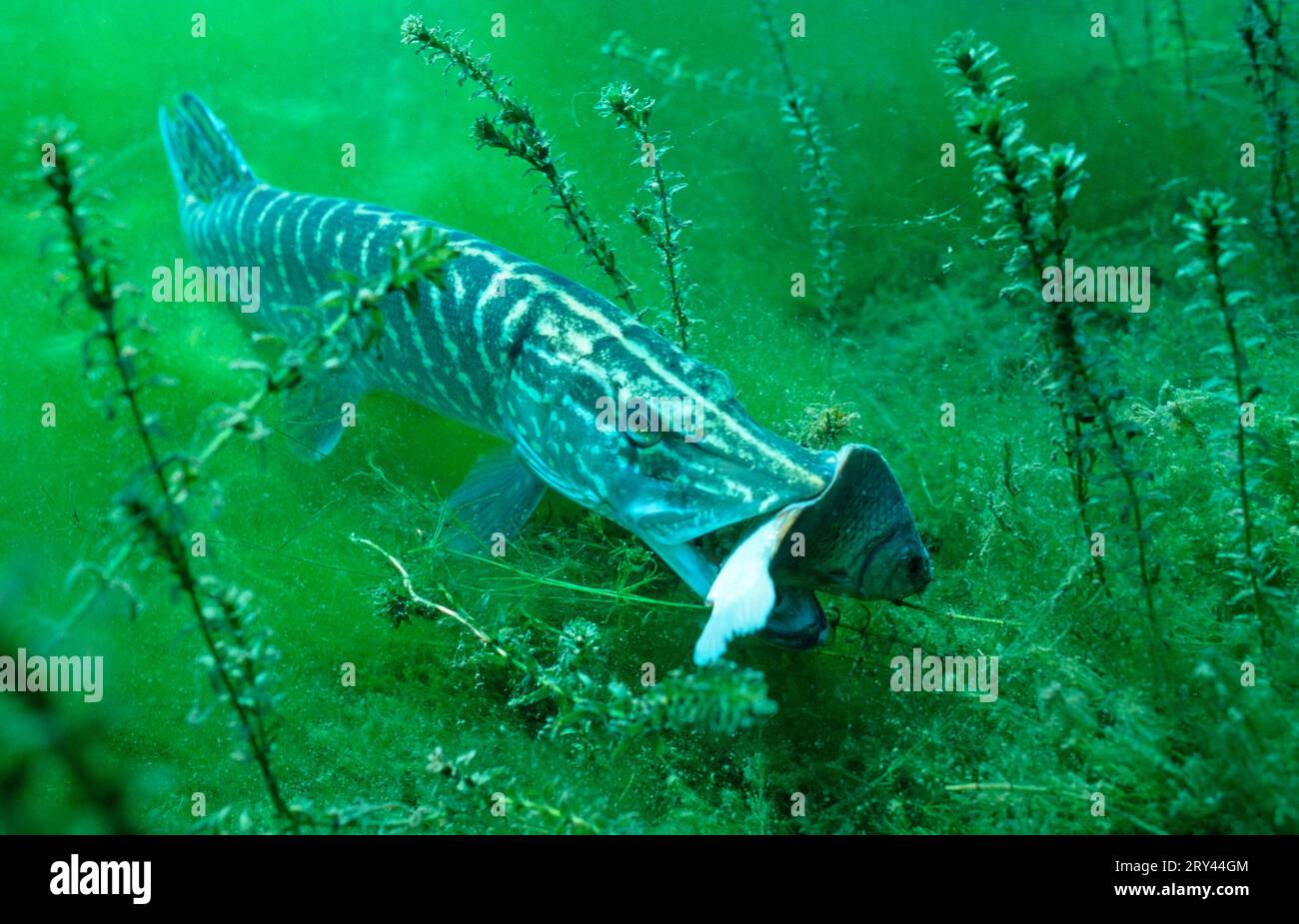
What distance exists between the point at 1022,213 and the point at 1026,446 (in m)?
2.32

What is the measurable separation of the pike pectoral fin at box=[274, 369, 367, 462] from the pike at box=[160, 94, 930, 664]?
14mm

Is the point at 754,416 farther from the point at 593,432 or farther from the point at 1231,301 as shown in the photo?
the point at 1231,301

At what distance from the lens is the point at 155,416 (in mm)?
1931

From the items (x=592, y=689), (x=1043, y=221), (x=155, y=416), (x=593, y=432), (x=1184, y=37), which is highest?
(x=1184, y=37)

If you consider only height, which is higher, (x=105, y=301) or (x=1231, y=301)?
(x=1231, y=301)

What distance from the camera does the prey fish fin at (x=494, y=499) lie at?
4535 mm

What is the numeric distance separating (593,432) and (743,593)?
4.11 ft

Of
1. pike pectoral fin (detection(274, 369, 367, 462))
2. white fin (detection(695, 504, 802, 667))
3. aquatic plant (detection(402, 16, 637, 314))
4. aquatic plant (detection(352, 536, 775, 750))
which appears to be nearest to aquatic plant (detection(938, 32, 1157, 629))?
white fin (detection(695, 504, 802, 667))

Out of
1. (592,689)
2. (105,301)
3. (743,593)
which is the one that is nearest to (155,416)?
(105,301)

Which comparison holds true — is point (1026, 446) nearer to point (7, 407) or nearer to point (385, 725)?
point (385, 725)

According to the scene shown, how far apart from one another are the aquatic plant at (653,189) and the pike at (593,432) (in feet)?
1.70

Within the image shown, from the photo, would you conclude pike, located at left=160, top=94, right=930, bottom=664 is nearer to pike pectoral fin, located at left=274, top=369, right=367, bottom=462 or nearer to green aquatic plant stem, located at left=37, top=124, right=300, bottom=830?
pike pectoral fin, located at left=274, top=369, right=367, bottom=462

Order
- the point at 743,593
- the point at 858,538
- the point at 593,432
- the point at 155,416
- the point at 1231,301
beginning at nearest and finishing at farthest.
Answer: the point at 155,416 < the point at 1231,301 < the point at 743,593 < the point at 858,538 < the point at 593,432
